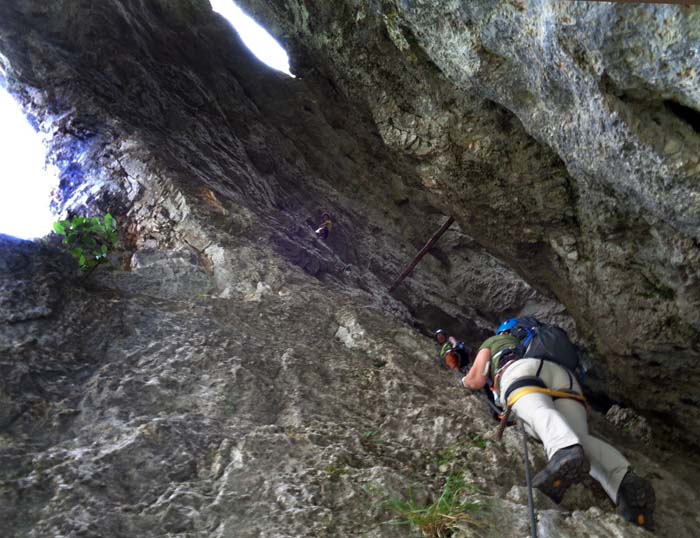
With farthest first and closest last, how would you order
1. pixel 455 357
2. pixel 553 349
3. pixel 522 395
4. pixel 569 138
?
pixel 455 357 < pixel 569 138 < pixel 553 349 < pixel 522 395

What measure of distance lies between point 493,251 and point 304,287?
10.6 ft

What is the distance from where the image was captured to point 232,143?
9.70 meters

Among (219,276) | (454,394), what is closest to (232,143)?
(219,276)

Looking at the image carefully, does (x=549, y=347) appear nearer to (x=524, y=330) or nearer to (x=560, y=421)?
(x=524, y=330)

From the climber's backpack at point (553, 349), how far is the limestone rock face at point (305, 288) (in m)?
0.68

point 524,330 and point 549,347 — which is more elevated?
point 524,330

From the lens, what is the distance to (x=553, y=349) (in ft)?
A: 14.9

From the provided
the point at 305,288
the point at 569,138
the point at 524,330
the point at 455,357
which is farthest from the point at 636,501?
the point at 305,288

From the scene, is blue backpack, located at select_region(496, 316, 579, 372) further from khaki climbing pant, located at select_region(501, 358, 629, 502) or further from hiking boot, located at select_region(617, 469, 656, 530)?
hiking boot, located at select_region(617, 469, 656, 530)

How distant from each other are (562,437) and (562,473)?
0.91 feet

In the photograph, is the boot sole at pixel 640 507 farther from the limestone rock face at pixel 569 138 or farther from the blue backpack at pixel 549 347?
the limestone rock face at pixel 569 138

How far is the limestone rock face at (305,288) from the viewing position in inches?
127

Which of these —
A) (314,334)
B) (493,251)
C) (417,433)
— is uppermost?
(493,251)

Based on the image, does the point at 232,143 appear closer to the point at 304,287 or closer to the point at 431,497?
the point at 304,287
